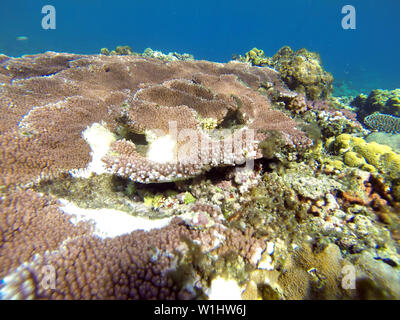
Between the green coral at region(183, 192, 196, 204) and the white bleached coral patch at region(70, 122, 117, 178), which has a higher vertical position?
the white bleached coral patch at region(70, 122, 117, 178)

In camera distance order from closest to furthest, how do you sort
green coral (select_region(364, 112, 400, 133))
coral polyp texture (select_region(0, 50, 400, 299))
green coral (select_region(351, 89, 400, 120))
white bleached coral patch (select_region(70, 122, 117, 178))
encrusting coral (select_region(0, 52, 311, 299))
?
encrusting coral (select_region(0, 52, 311, 299)) < coral polyp texture (select_region(0, 50, 400, 299)) < white bleached coral patch (select_region(70, 122, 117, 178)) < green coral (select_region(364, 112, 400, 133)) < green coral (select_region(351, 89, 400, 120))

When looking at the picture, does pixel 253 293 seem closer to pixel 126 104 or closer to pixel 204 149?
pixel 204 149

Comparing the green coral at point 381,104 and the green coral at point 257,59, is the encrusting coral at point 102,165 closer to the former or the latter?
the green coral at point 257,59

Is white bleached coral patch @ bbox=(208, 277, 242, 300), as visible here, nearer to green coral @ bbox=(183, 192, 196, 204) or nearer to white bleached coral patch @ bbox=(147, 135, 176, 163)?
green coral @ bbox=(183, 192, 196, 204)

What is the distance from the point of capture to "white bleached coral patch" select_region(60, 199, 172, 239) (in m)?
2.56

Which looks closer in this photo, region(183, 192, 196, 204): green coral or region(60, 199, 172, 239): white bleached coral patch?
region(60, 199, 172, 239): white bleached coral patch

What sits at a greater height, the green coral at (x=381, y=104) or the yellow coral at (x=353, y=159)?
the green coral at (x=381, y=104)

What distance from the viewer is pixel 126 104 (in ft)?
12.3

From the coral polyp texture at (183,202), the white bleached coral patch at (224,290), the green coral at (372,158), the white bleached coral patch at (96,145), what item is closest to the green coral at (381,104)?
the green coral at (372,158)

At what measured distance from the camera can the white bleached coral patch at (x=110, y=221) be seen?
8.41 ft

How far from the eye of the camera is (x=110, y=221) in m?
2.74

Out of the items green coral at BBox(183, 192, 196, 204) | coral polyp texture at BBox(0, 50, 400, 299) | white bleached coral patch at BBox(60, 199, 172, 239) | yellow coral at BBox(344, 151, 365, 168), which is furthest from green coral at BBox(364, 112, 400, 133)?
white bleached coral patch at BBox(60, 199, 172, 239)

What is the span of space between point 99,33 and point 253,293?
19532cm
